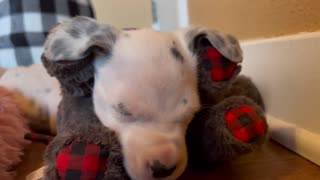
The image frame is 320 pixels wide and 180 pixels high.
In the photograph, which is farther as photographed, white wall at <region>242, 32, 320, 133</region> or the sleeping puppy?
white wall at <region>242, 32, 320, 133</region>

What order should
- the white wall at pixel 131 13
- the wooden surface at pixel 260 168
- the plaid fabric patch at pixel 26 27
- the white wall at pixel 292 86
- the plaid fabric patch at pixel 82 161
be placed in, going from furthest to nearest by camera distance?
the white wall at pixel 131 13 < the plaid fabric patch at pixel 26 27 < the white wall at pixel 292 86 < the wooden surface at pixel 260 168 < the plaid fabric patch at pixel 82 161

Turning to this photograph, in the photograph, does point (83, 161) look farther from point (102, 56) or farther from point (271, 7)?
point (271, 7)

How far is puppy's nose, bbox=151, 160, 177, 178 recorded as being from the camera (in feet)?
1.40

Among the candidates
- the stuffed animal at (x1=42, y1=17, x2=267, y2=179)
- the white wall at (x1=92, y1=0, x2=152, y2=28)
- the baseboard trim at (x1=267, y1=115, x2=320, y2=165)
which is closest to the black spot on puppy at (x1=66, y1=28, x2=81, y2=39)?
the stuffed animal at (x1=42, y1=17, x2=267, y2=179)

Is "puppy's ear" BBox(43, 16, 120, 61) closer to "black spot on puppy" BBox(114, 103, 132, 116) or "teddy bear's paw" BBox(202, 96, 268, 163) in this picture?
"black spot on puppy" BBox(114, 103, 132, 116)

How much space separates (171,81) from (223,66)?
9 cm

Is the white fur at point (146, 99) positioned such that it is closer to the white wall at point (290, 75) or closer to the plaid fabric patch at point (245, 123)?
the plaid fabric patch at point (245, 123)

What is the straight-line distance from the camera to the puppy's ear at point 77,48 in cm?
47

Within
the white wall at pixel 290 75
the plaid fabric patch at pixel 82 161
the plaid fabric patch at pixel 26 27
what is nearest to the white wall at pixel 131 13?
the plaid fabric patch at pixel 26 27

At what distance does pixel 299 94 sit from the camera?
2.42 ft

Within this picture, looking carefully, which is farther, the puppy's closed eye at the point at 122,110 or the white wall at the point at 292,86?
the white wall at the point at 292,86

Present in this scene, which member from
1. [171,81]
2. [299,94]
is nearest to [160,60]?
[171,81]

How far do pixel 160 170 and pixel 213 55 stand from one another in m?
0.17

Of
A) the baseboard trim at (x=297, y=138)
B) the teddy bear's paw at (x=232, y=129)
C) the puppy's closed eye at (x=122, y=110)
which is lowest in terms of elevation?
the baseboard trim at (x=297, y=138)
